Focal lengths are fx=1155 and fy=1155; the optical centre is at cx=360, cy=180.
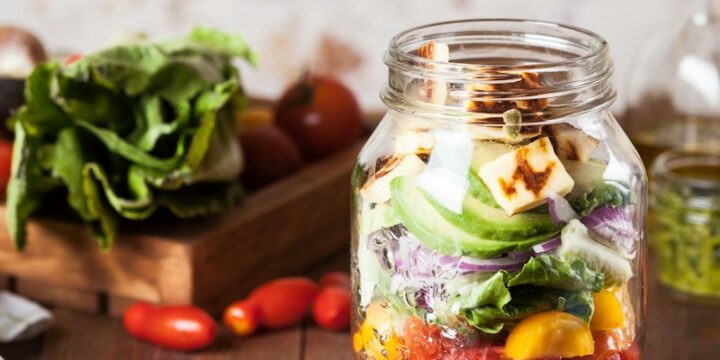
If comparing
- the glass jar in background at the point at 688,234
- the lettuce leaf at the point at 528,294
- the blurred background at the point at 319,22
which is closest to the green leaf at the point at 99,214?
the lettuce leaf at the point at 528,294

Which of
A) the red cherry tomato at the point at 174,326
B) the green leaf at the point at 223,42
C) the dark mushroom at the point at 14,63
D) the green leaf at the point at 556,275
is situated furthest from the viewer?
the green leaf at the point at 223,42

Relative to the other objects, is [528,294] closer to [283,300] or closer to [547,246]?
[547,246]

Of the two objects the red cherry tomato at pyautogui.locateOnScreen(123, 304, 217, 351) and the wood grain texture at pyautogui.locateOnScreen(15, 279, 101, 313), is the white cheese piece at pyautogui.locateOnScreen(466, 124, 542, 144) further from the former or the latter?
the wood grain texture at pyautogui.locateOnScreen(15, 279, 101, 313)

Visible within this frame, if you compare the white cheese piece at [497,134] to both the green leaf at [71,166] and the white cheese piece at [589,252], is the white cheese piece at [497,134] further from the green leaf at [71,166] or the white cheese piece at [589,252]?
the green leaf at [71,166]

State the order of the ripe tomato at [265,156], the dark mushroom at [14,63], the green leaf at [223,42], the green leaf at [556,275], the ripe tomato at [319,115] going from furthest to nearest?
the ripe tomato at [319,115] → the ripe tomato at [265,156] → the green leaf at [223,42] → the dark mushroom at [14,63] → the green leaf at [556,275]

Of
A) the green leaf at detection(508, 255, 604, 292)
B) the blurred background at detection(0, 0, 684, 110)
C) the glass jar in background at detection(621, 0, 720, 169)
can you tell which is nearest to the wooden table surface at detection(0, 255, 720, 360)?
the glass jar in background at detection(621, 0, 720, 169)

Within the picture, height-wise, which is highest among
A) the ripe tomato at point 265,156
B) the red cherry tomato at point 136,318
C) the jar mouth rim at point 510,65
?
the jar mouth rim at point 510,65

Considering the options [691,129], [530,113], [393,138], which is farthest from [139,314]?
[691,129]

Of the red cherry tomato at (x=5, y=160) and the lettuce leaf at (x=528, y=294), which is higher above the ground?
the lettuce leaf at (x=528, y=294)
